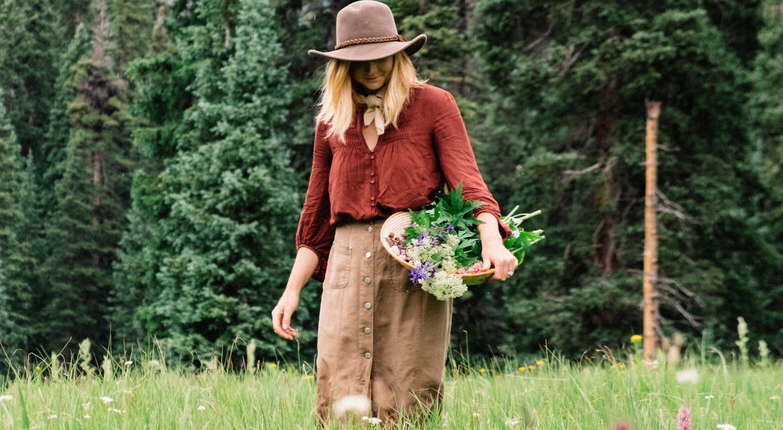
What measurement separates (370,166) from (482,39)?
1423 centimetres

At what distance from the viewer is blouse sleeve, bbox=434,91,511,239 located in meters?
2.43

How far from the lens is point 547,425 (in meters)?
2.51

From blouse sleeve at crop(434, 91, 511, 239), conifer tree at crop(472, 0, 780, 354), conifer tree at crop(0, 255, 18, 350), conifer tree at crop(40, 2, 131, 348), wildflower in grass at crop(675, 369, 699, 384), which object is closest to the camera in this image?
blouse sleeve at crop(434, 91, 511, 239)

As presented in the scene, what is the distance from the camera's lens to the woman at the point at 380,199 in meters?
2.52

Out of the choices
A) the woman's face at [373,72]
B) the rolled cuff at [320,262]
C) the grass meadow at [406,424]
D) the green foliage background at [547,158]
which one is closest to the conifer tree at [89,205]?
the green foliage background at [547,158]

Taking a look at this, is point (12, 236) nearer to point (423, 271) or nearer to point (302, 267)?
point (302, 267)

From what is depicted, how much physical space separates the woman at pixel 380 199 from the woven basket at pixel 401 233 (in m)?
0.09

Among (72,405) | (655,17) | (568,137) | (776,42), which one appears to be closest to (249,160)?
(568,137)

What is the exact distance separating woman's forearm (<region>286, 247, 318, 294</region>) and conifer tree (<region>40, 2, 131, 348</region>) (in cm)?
2609

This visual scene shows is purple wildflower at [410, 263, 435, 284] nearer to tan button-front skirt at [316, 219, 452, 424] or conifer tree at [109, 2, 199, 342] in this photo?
tan button-front skirt at [316, 219, 452, 424]

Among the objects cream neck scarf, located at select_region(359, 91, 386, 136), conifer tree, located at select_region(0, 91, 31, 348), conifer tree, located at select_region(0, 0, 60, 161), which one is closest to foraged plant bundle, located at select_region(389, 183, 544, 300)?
cream neck scarf, located at select_region(359, 91, 386, 136)

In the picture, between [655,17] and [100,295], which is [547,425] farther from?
[100,295]

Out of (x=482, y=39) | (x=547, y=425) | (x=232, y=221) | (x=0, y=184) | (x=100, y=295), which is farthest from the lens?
(x=100, y=295)

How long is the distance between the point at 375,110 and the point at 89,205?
2892 centimetres
